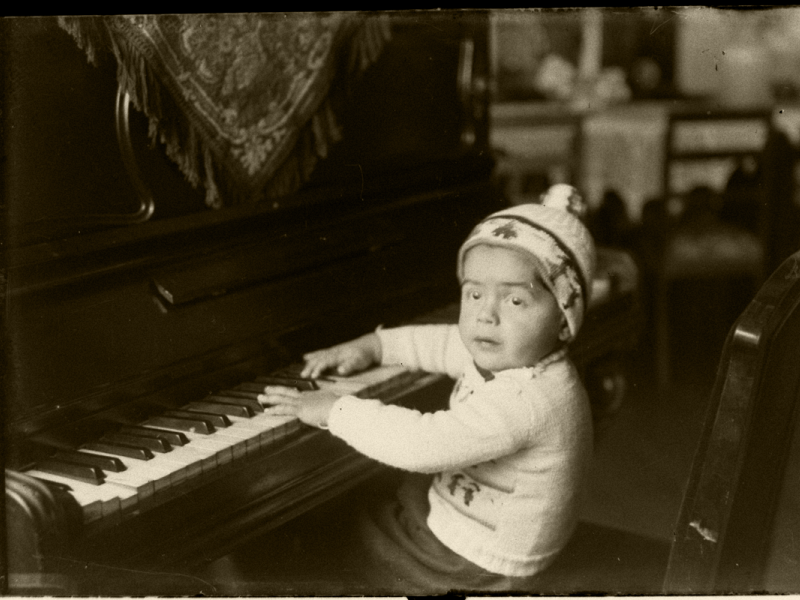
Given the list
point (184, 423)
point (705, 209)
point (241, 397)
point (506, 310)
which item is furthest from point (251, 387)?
point (705, 209)

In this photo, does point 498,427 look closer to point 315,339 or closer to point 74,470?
point 315,339

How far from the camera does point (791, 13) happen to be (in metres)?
1.45

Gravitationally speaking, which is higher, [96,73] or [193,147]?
[96,73]

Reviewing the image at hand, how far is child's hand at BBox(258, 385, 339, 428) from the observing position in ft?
4.35

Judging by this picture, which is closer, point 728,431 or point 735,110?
point 728,431

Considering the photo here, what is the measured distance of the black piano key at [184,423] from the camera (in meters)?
1.26

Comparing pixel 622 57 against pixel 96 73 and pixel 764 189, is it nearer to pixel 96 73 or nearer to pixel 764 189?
pixel 764 189

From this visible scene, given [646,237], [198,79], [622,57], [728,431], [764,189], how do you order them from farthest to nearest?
[622,57]
[646,237]
[764,189]
[198,79]
[728,431]

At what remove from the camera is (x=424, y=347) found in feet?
5.15

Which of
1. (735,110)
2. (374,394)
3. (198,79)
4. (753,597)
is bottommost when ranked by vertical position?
(753,597)

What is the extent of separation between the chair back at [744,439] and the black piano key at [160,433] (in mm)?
681

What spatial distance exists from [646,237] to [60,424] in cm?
234

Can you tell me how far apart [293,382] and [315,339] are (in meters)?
0.16

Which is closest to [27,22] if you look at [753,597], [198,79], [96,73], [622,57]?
[96,73]
